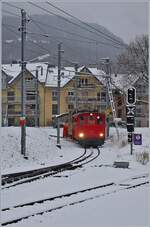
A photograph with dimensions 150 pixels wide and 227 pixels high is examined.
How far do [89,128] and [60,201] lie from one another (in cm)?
1996

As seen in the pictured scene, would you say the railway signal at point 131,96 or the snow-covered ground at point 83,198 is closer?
the snow-covered ground at point 83,198

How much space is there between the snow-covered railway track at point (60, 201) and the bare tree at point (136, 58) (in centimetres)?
1647

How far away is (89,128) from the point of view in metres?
30.9

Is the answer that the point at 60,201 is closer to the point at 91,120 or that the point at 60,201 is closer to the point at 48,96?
the point at 91,120

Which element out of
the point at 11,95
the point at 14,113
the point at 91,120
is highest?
the point at 11,95

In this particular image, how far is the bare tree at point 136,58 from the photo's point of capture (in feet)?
97.1

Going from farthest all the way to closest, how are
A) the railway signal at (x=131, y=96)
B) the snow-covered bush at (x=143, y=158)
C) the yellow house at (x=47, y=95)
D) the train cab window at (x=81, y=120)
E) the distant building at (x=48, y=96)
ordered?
the yellow house at (x=47, y=95), the distant building at (x=48, y=96), the train cab window at (x=81, y=120), the snow-covered bush at (x=143, y=158), the railway signal at (x=131, y=96)

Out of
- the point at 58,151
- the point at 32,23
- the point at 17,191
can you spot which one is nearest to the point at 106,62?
the point at 58,151

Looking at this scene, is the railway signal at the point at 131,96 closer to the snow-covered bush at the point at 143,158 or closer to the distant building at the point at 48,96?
the snow-covered bush at the point at 143,158

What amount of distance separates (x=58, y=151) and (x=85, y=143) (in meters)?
3.62

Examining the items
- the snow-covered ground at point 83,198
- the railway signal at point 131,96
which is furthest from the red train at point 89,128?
the railway signal at point 131,96

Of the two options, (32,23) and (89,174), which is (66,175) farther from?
(32,23)

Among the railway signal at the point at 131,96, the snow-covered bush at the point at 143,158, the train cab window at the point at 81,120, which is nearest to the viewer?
the railway signal at the point at 131,96

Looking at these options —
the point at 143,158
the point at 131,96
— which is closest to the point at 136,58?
the point at 143,158
